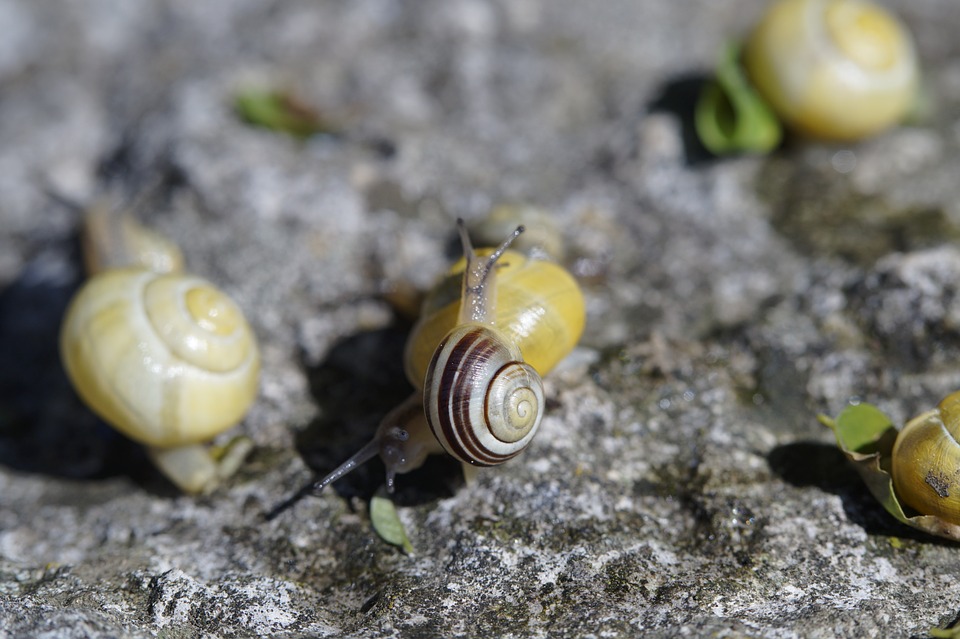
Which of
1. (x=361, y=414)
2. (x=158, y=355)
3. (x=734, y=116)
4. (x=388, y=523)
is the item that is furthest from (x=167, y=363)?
(x=734, y=116)

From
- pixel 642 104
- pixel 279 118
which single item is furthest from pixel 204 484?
pixel 642 104

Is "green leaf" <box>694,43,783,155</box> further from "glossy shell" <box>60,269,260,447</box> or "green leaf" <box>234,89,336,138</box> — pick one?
"glossy shell" <box>60,269,260,447</box>

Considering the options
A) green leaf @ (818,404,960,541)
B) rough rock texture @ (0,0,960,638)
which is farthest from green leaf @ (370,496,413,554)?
green leaf @ (818,404,960,541)

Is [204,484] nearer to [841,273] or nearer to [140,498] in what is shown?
[140,498]

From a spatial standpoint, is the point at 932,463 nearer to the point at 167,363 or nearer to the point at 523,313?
the point at 523,313

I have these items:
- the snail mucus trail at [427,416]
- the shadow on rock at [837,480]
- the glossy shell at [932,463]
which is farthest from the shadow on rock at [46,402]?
the glossy shell at [932,463]

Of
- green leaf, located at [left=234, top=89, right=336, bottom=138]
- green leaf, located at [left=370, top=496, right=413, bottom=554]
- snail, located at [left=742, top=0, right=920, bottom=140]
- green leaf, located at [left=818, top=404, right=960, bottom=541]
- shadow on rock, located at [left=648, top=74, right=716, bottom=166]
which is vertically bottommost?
green leaf, located at [left=370, top=496, right=413, bottom=554]

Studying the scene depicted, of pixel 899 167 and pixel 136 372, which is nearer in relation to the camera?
pixel 136 372
